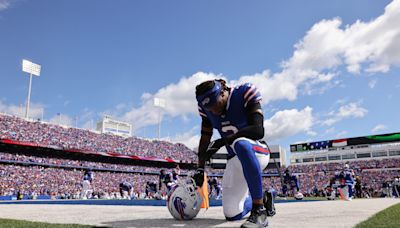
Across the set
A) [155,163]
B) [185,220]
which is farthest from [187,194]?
[155,163]

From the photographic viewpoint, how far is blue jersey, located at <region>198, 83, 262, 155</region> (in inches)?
148

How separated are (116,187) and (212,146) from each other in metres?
39.6

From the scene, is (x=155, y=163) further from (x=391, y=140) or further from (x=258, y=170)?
(x=258, y=170)

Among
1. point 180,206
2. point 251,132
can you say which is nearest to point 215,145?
point 251,132

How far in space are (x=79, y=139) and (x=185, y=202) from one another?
44240mm

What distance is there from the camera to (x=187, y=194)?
4.24 meters

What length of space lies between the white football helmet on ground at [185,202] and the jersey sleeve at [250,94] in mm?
1428

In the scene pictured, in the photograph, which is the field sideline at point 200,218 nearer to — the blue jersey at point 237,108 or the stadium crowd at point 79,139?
the blue jersey at point 237,108

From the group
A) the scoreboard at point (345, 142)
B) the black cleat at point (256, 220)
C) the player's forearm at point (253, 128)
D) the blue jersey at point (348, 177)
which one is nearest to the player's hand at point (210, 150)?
the player's forearm at point (253, 128)

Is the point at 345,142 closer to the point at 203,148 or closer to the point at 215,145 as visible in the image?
the point at 203,148

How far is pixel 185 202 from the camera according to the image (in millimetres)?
4180

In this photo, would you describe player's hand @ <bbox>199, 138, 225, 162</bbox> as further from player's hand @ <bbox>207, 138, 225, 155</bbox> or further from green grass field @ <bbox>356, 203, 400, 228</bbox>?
green grass field @ <bbox>356, 203, 400, 228</bbox>

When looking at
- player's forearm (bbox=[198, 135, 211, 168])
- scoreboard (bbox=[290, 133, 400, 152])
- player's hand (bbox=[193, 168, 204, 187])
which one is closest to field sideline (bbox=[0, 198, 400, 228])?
player's hand (bbox=[193, 168, 204, 187])

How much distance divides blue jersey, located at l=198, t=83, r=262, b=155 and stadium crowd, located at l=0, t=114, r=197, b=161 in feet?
125
